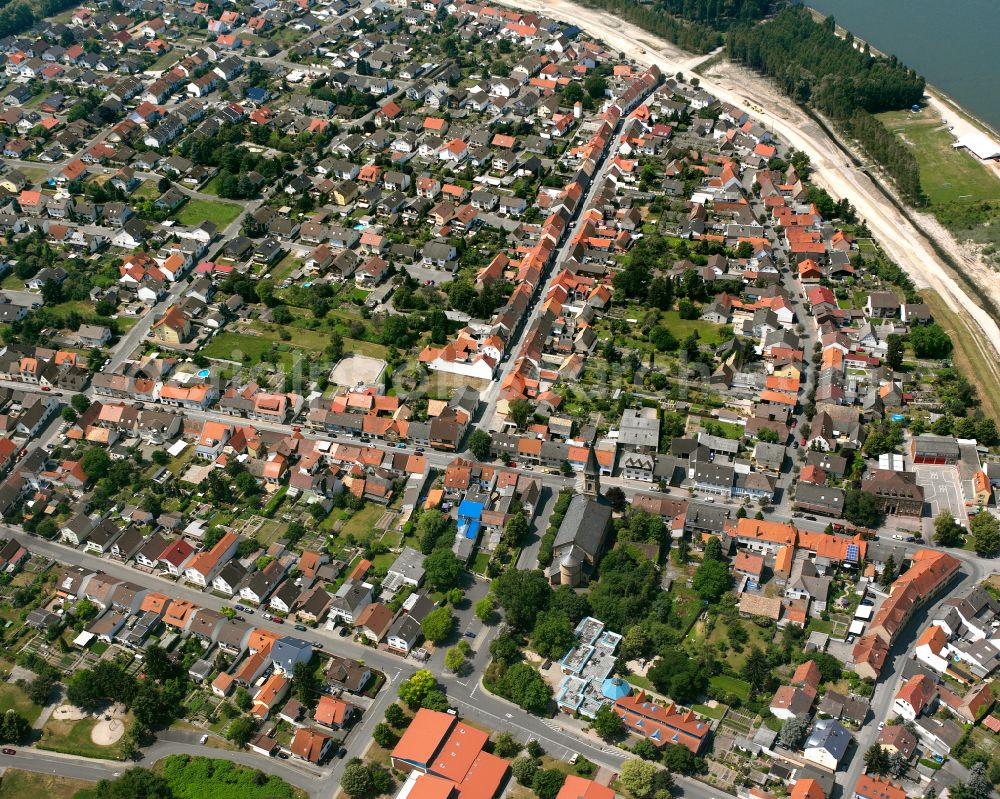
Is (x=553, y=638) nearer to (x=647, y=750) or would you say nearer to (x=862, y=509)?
(x=647, y=750)

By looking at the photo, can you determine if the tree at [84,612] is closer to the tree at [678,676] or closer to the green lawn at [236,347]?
the green lawn at [236,347]

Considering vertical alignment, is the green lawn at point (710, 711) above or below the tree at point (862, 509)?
below

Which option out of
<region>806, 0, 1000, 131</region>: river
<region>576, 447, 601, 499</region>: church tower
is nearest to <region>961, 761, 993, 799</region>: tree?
<region>576, 447, 601, 499</region>: church tower

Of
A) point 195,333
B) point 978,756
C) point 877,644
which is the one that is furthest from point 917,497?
point 195,333

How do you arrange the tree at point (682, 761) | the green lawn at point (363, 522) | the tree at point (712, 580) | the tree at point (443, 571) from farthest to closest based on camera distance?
the green lawn at point (363, 522), the tree at point (443, 571), the tree at point (712, 580), the tree at point (682, 761)

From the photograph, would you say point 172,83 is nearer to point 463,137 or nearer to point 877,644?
point 463,137

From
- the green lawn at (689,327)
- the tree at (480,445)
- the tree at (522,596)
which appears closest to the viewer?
the tree at (522,596)

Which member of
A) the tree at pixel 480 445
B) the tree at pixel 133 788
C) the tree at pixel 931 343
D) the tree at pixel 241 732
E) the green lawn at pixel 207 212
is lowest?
the tree at pixel 133 788

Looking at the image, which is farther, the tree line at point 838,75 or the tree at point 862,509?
the tree line at point 838,75

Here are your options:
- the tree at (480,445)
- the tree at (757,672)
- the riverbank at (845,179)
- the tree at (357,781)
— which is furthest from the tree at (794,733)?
the riverbank at (845,179)
